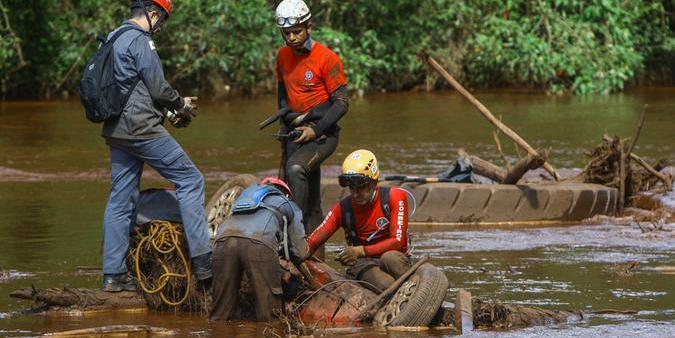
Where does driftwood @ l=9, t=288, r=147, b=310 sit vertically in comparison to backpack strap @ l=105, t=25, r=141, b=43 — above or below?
below

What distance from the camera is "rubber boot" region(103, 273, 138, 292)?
9539mm

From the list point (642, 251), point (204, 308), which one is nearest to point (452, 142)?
point (642, 251)

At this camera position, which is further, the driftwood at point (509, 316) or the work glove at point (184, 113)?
the work glove at point (184, 113)

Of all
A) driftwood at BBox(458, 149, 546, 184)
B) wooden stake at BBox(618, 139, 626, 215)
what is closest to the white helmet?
driftwood at BBox(458, 149, 546, 184)

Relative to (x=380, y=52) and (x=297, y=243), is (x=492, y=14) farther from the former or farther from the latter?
(x=297, y=243)

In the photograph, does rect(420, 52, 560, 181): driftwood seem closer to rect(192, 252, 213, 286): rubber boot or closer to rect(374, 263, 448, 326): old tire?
rect(192, 252, 213, 286): rubber boot

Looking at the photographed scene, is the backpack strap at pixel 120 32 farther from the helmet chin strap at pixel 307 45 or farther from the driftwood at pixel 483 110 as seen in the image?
the driftwood at pixel 483 110

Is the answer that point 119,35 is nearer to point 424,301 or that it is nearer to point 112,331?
point 112,331

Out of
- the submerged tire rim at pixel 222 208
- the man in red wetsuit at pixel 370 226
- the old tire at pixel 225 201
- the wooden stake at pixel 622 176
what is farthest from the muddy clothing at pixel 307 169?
the wooden stake at pixel 622 176

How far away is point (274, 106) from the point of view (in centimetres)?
2895

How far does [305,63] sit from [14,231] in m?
3.93

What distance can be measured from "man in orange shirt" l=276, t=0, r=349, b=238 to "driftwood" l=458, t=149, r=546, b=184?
3.84 metres

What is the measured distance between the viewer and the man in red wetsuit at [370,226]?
9328mm

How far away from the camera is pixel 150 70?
30.7 feet
